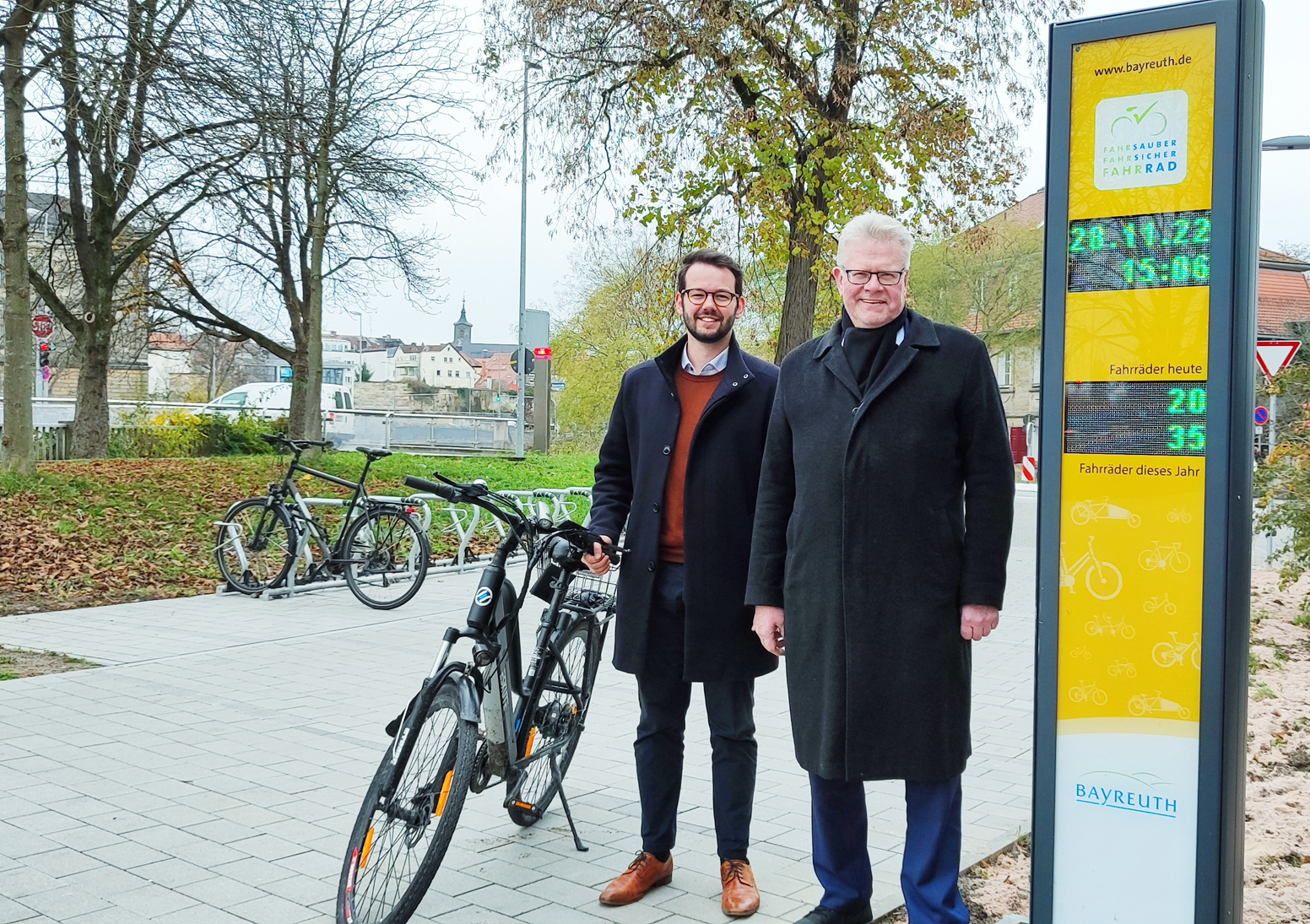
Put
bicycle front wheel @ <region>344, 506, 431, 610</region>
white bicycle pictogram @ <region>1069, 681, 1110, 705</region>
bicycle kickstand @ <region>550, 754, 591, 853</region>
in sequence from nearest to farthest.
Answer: white bicycle pictogram @ <region>1069, 681, 1110, 705</region>
bicycle kickstand @ <region>550, 754, 591, 853</region>
bicycle front wheel @ <region>344, 506, 431, 610</region>

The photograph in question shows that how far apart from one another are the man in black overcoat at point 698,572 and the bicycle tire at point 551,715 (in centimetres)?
37

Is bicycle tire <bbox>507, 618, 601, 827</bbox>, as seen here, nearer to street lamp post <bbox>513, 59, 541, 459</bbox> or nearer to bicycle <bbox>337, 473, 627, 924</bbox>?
bicycle <bbox>337, 473, 627, 924</bbox>

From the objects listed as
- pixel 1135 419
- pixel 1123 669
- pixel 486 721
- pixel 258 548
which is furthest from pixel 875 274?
pixel 258 548

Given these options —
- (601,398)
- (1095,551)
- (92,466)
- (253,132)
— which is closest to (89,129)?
(253,132)

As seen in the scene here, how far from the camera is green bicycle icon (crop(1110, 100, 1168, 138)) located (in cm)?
302

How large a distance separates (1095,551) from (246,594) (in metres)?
9.01

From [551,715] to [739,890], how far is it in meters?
0.93

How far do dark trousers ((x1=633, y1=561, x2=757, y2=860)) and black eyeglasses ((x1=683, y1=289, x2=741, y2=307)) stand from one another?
85cm

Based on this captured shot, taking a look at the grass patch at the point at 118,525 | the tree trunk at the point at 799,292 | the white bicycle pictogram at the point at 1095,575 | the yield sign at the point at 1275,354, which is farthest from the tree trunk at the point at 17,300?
the yield sign at the point at 1275,354

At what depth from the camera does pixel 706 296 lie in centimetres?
392

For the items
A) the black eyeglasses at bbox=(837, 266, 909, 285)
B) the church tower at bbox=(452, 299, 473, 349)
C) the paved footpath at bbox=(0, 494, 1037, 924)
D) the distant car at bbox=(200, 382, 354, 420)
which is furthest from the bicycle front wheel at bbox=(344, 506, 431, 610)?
the church tower at bbox=(452, 299, 473, 349)

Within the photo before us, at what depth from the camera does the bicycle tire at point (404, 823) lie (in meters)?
3.49

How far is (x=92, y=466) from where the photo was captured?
53.5 ft

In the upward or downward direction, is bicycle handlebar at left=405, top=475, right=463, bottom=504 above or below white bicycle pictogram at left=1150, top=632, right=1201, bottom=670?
above
